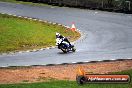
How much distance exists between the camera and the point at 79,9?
49062 mm

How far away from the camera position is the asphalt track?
90.3 feet

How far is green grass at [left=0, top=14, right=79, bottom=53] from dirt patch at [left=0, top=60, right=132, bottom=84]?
240 inches

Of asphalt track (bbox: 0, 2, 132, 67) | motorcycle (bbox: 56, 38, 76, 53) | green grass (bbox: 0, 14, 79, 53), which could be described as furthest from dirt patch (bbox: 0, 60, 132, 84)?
green grass (bbox: 0, 14, 79, 53)

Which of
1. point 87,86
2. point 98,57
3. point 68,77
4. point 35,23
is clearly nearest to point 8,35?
point 35,23

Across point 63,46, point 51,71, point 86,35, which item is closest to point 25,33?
point 86,35

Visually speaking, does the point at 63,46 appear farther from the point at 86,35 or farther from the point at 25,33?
the point at 25,33

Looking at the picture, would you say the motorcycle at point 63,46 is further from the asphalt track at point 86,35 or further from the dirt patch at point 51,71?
the dirt patch at point 51,71

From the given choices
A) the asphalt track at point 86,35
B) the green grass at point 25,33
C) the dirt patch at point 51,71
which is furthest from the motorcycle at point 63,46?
the dirt patch at point 51,71

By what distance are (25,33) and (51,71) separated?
39.6 ft

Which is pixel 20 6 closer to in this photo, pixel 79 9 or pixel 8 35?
pixel 79 9

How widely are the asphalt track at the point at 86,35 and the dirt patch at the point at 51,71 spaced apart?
1226mm

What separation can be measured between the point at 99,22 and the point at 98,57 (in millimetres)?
14666

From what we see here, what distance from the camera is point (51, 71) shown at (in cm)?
2439

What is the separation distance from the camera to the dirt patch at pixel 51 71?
74.7 feet
